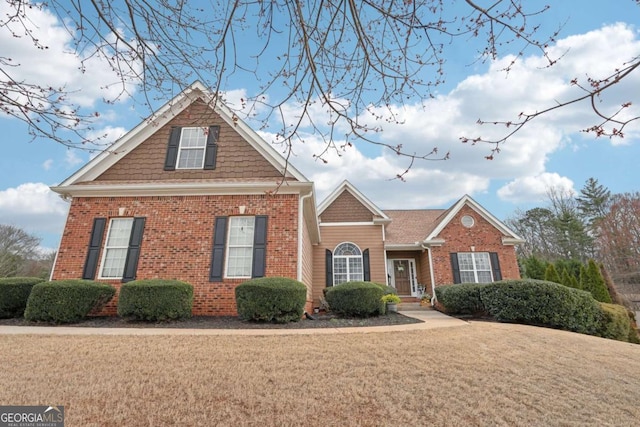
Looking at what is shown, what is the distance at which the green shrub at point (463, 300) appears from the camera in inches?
420

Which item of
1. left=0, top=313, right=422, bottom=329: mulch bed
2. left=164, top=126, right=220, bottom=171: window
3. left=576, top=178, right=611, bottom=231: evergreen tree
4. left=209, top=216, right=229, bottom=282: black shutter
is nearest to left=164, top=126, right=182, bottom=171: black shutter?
left=164, top=126, right=220, bottom=171: window

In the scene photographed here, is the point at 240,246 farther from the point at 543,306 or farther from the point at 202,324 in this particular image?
the point at 543,306

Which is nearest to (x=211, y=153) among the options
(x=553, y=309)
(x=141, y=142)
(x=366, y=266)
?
(x=141, y=142)

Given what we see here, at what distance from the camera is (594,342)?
6383 millimetres

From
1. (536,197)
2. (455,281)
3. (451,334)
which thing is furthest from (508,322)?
(536,197)

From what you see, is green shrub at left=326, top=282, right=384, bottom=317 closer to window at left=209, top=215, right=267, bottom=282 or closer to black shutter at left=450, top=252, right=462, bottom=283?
window at left=209, top=215, right=267, bottom=282

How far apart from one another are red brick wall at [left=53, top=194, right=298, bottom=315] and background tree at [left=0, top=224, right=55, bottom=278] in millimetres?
23416

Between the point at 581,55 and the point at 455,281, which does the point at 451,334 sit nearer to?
the point at 581,55

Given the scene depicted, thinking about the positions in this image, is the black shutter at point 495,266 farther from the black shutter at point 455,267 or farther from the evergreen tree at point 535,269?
the evergreen tree at point 535,269

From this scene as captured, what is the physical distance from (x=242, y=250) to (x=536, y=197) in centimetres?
3372

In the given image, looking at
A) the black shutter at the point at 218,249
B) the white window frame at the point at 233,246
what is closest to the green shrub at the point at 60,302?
the black shutter at the point at 218,249

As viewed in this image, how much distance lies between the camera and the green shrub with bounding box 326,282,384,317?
9000 mm

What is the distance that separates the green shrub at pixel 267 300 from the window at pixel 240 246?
4.16ft

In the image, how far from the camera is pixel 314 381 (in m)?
3.42
